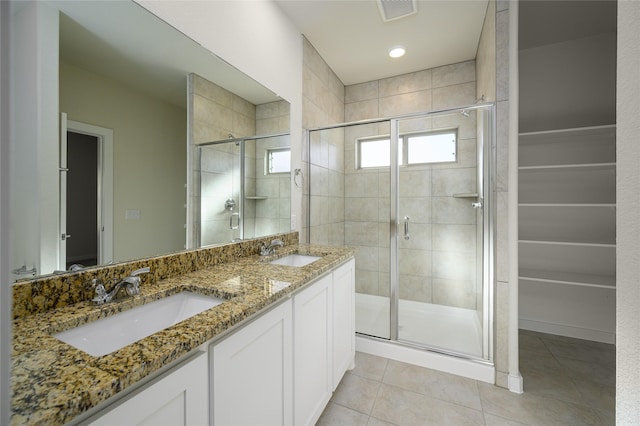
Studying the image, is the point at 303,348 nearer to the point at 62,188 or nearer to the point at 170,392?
the point at 170,392

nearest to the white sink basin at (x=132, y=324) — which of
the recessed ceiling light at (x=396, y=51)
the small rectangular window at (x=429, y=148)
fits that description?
the small rectangular window at (x=429, y=148)

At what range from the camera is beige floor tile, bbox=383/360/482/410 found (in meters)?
1.70

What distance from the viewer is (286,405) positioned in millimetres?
1107

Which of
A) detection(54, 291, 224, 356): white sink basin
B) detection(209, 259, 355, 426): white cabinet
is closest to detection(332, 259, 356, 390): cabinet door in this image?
detection(209, 259, 355, 426): white cabinet

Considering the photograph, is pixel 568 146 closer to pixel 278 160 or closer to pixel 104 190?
pixel 278 160

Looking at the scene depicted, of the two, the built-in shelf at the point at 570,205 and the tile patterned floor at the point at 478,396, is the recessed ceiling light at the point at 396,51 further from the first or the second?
the tile patterned floor at the point at 478,396

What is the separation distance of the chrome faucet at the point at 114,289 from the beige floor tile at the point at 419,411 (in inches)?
57.8

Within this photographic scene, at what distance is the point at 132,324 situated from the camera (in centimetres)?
89

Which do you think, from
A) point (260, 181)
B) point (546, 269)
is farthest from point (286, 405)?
point (546, 269)

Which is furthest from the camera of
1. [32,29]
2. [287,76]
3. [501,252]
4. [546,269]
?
[546,269]

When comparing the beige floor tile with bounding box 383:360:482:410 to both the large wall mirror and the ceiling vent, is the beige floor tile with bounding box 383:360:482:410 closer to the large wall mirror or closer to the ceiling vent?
the large wall mirror

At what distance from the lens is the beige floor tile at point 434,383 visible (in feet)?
5.59

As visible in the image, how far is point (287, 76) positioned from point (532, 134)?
7.04ft

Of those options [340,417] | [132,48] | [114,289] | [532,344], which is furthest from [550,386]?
[132,48]
